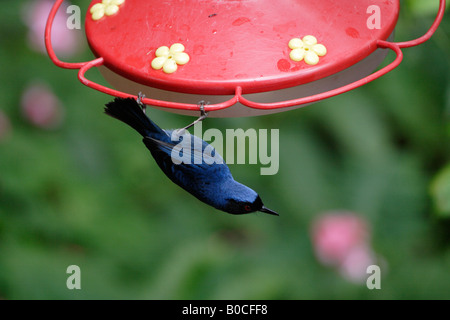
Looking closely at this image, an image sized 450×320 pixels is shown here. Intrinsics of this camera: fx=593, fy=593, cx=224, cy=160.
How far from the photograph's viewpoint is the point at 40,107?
3262 mm

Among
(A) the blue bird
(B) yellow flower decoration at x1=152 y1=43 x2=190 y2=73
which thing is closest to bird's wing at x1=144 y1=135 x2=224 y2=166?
(A) the blue bird

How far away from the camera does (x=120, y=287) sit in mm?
3156

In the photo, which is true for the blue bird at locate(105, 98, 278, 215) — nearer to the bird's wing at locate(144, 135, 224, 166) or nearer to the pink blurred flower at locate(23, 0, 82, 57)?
the bird's wing at locate(144, 135, 224, 166)

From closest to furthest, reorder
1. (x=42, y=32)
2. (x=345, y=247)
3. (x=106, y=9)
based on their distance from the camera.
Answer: (x=106, y=9)
(x=345, y=247)
(x=42, y=32)

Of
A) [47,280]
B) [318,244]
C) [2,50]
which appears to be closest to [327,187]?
[318,244]

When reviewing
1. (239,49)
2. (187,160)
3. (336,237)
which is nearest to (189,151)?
(187,160)

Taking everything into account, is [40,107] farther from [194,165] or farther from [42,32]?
[194,165]

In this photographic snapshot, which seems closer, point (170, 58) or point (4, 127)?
point (170, 58)

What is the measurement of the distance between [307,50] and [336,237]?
6.12ft

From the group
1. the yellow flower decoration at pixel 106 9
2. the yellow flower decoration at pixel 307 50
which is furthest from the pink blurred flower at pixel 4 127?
the yellow flower decoration at pixel 307 50

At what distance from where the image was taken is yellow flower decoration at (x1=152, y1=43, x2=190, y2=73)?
4.15 ft

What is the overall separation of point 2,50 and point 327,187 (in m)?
2.07

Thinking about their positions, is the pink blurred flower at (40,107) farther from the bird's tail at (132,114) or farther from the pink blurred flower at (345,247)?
the bird's tail at (132,114)

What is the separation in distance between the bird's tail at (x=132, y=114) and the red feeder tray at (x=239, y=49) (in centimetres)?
3
